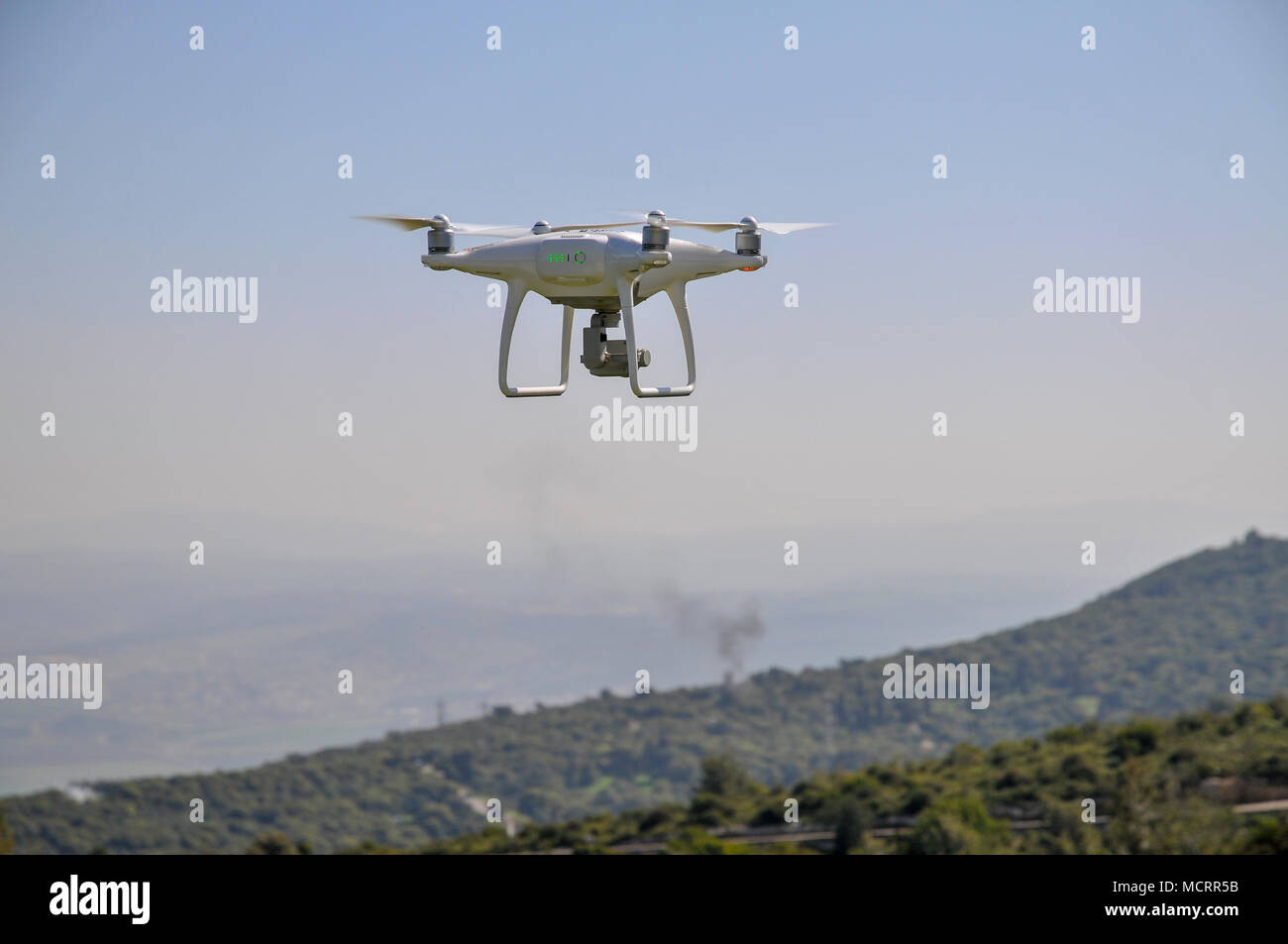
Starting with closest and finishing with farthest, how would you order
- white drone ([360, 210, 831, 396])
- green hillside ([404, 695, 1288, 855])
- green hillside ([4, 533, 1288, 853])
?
white drone ([360, 210, 831, 396])
green hillside ([404, 695, 1288, 855])
green hillside ([4, 533, 1288, 853])

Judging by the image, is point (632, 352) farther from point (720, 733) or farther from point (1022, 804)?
point (720, 733)

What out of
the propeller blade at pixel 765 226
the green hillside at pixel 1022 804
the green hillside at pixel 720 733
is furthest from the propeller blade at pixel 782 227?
the green hillside at pixel 720 733

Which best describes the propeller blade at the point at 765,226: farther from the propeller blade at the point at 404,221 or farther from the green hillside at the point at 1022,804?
the green hillside at the point at 1022,804

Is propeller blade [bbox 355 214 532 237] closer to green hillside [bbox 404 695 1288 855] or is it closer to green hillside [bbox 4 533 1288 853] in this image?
green hillside [bbox 404 695 1288 855]

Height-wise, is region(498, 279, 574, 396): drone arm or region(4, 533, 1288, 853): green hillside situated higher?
region(498, 279, 574, 396): drone arm

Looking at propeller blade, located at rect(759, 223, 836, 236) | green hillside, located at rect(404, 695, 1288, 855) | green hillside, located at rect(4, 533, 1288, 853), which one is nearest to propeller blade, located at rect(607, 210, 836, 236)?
propeller blade, located at rect(759, 223, 836, 236)
